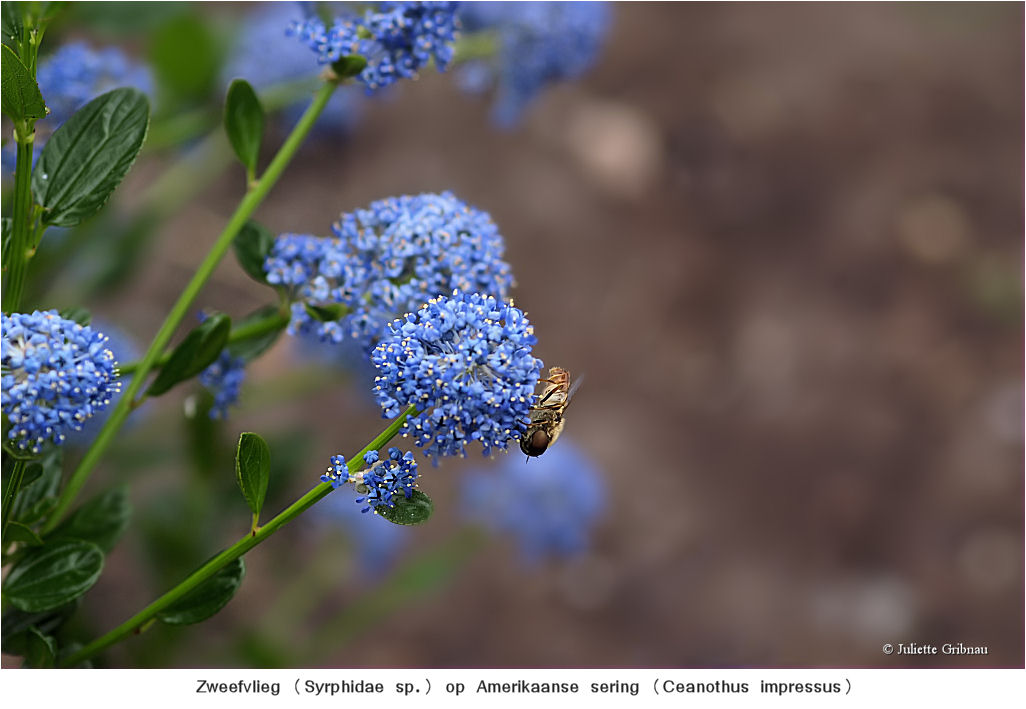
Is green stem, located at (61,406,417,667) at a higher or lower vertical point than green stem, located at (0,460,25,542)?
lower

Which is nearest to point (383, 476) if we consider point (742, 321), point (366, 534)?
point (366, 534)

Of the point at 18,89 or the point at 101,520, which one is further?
the point at 101,520

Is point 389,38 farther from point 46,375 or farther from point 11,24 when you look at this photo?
point 46,375

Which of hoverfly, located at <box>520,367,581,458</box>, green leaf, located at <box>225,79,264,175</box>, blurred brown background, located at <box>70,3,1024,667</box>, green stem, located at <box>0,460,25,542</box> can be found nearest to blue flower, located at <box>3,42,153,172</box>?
green leaf, located at <box>225,79,264,175</box>

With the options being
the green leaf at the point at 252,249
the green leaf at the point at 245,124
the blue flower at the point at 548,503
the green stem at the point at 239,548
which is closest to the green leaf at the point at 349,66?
the green leaf at the point at 245,124

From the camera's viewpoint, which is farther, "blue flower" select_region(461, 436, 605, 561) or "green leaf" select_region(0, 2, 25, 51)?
"blue flower" select_region(461, 436, 605, 561)

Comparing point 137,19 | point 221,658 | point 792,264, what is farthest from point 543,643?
point 137,19

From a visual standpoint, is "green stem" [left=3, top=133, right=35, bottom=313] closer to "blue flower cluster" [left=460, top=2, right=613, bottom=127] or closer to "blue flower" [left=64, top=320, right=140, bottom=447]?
"blue flower" [left=64, top=320, right=140, bottom=447]
